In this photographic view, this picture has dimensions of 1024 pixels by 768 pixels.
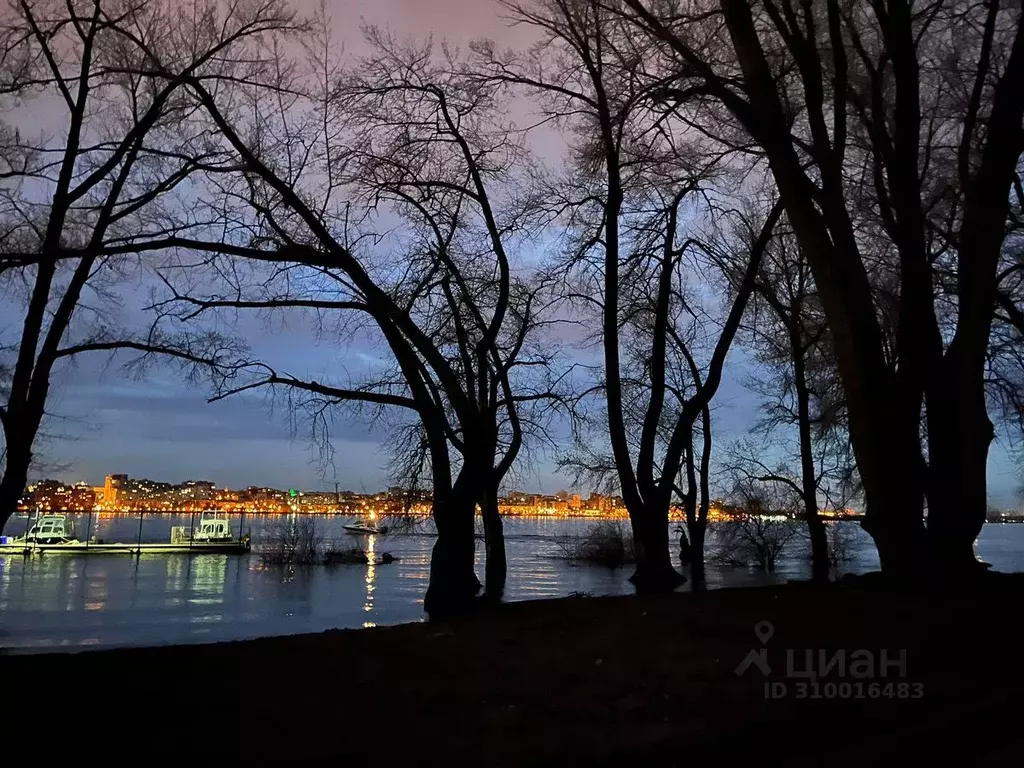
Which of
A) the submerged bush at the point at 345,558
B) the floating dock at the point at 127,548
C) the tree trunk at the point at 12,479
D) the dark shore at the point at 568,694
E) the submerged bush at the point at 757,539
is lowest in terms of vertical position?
the floating dock at the point at 127,548

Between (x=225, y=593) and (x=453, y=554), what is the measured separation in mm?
25504

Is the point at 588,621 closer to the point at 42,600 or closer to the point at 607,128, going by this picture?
the point at 607,128

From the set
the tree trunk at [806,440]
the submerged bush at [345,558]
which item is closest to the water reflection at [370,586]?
the submerged bush at [345,558]

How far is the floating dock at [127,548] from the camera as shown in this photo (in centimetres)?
7057

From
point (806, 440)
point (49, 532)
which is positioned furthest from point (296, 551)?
point (806, 440)

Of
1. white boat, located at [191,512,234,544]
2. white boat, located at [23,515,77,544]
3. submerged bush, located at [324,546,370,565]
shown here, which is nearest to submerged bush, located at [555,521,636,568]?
submerged bush, located at [324,546,370,565]

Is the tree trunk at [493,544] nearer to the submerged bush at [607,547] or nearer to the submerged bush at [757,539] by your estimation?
the submerged bush at [757,539]

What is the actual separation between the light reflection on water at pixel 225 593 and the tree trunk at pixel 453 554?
624 centimetres

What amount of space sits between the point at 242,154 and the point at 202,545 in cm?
6730

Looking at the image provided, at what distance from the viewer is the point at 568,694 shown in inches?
237

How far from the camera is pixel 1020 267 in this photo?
49.9 feet

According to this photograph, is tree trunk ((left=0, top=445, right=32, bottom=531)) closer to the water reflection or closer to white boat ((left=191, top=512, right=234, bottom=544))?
the water reflection

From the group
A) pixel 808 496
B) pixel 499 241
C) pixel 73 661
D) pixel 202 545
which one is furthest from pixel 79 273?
pixel 202 545

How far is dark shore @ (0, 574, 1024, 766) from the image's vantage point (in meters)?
4.91
